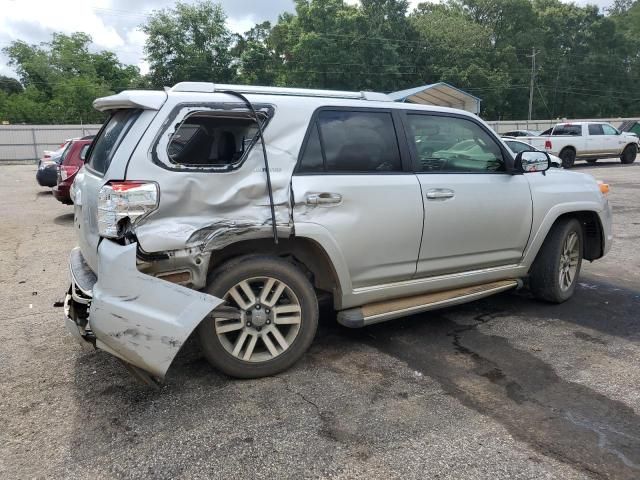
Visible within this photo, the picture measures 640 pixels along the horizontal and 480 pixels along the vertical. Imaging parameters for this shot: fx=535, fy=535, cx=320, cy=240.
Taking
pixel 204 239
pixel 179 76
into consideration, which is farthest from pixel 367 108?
pixel 179 76

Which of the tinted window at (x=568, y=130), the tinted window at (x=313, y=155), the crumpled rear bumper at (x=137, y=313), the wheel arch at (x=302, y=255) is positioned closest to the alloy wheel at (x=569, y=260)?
the wheel arch at (x=302, y=255)

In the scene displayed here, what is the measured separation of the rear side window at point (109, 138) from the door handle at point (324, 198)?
1231 mm

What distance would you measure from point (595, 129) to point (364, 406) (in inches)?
885

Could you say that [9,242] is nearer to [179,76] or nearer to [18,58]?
[179,76]

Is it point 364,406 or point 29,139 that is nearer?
point 364,406

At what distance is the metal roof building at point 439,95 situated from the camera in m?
26.3

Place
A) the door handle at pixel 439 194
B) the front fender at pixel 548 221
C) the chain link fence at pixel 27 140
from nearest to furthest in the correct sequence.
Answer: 1. the door handle at pixel 439 194
2. the front fender at pixel 548 221
3. the chain link fence at pixel 27 140

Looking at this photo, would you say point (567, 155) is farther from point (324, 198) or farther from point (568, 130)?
point (324, 198)

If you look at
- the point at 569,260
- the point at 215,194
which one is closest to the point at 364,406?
the point at 215,194

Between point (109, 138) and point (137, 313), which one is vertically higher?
point (109, 138)

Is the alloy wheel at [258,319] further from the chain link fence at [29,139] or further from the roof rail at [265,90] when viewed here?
the chain link fence at [29,139]

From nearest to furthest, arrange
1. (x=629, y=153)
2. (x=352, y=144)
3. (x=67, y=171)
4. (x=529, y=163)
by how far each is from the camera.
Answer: (x=352, y=144) → (x=529, y=163) → (x=67, y=171) → (x=629, y=153)

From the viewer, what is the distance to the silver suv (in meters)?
3.13

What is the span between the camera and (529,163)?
466 cm
